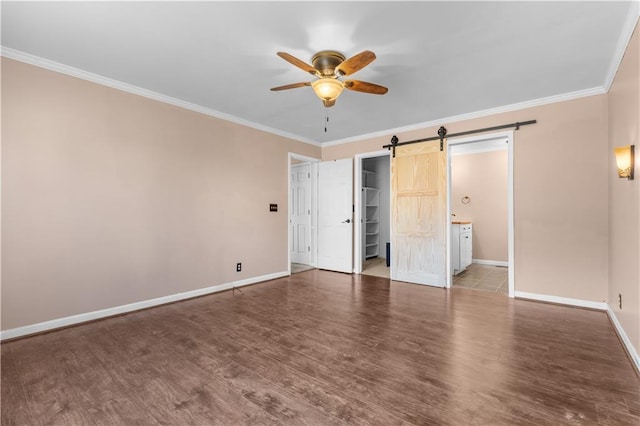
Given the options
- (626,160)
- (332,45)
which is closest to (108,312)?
(332,45)

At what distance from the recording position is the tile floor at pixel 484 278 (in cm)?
448

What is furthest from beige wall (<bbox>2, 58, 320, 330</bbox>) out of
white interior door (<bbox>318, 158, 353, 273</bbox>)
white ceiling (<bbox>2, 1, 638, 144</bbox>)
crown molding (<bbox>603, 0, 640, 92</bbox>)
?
crown molding (<bbox>603, 0, 640, 92</bbox>)

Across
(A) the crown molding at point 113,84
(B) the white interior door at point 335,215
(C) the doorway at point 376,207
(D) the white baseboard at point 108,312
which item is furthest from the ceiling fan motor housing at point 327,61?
(C) the doorway at point 376,207

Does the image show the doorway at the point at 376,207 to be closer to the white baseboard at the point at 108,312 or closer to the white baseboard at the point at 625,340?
the white baseboard at the point at 108,312

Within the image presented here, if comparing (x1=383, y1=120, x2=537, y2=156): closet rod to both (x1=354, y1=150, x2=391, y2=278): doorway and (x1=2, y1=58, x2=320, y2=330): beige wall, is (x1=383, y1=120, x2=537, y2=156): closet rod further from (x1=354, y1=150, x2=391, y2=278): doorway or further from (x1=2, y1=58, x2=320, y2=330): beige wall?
(x1=2, y1=58, x2=320, y2=330): beige wall

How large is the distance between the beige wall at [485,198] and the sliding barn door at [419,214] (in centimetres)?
270

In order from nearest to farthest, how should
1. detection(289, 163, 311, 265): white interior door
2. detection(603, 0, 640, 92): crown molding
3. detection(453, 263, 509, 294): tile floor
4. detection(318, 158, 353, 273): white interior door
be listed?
detection(603, 0, 640, 92): crown molding, detection(453, 263, 509, 294): tile floor, detection(318, 158, 353, 273): white interior door, detection(289, 163, 311, 265): white interior door

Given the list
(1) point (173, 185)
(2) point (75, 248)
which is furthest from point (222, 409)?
(1) point (173, 185)

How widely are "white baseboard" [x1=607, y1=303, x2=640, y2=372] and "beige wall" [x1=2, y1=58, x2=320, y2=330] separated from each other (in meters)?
4.28

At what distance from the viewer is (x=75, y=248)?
2.96 metres

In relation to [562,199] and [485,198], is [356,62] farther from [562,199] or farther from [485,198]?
[485,198]

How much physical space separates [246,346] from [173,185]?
2.31 m

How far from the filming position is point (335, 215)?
5.68 m

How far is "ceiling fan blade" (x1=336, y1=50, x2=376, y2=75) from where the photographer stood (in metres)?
2.17
